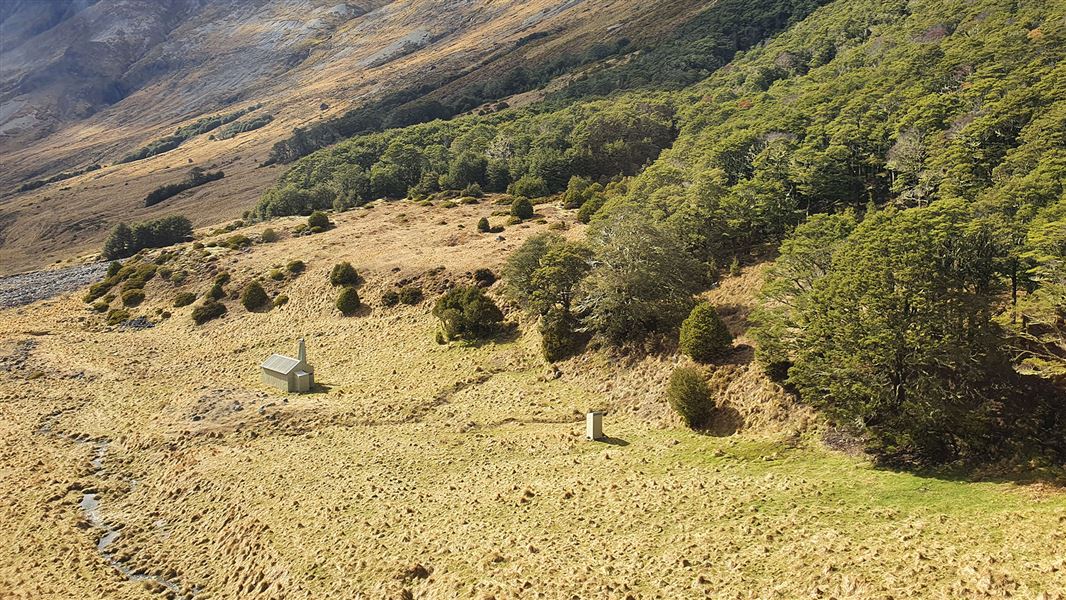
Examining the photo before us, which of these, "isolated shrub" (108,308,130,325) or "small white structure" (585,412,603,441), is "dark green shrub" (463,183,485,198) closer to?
"isolated shrub" (108,308,130,325)

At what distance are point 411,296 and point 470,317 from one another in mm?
9081

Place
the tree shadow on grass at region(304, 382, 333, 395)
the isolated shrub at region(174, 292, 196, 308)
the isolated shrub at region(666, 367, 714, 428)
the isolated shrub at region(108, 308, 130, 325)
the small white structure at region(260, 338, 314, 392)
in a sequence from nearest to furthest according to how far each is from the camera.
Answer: the isolated shrub at region(666, 367, 714, 428) → the tree shadow on grass at region(304, 382, 333, 395) → the small white structure at region(260, 338, 314, 392) → the isolated shrub at region(108, 308, 130, 325) → the isolated shrub at region(174, 292, 196, 308)

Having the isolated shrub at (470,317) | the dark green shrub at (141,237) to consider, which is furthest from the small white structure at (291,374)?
the dark green shrub at (141,237)

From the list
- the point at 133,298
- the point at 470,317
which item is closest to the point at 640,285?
the point at 470,317

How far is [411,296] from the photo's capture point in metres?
45.1

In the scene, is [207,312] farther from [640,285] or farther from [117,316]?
[640,285]

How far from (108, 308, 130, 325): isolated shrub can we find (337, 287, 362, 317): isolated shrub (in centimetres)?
2371

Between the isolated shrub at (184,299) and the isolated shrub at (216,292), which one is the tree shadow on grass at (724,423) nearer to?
the isolated shrub at (216,292)

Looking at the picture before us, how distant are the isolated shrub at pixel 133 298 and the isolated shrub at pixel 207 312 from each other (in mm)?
10778

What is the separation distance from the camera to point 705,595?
13.6m

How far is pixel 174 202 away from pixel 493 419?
363 feet

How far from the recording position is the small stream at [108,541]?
764 inches

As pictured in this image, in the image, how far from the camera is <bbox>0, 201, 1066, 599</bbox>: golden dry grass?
14102 millimetres

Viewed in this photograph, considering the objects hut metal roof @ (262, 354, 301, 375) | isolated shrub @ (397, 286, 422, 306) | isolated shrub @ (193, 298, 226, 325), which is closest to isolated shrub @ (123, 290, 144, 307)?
isolated shrub @ (193, 298, 226, 325)
